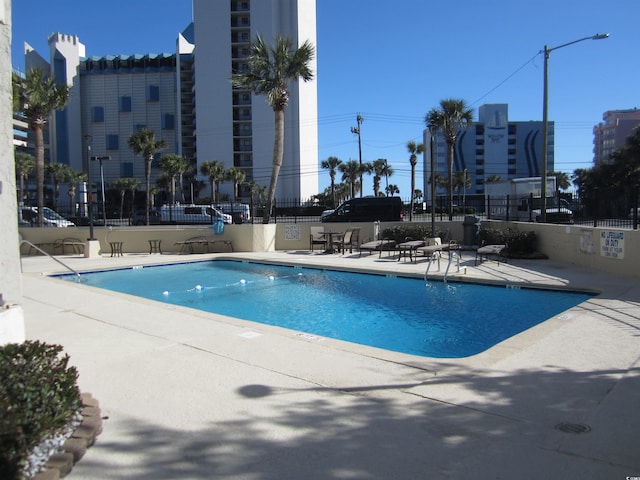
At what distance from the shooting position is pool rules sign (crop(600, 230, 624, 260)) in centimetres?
1189

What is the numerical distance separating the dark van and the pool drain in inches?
804

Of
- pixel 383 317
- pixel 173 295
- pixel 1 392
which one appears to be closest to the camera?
pixel 1 392

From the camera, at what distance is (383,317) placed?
388 inches

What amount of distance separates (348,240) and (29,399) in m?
16.6

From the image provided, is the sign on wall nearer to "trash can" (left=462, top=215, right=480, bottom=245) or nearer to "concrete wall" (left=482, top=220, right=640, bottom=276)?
"trash can" (left=462, top=215, right=480, bottom=245)

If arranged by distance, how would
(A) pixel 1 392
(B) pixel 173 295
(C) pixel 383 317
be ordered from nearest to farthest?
(A) pixel 1 392 → (C) pixel 383 317 → (B) pixel 173 295

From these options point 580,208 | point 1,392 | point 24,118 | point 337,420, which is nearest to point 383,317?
point 337,420

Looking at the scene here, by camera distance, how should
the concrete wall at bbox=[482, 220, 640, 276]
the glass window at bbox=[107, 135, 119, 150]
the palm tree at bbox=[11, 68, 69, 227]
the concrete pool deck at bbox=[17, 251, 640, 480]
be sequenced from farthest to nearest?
the glass window at bbox=[107, 135, 119, 150] → the palm tree at bbox=[11, 68, 69, 227] → the concrete wall at bbox=[482, 220, 640, 276] → the concrete pool deck at bbox=[17, 251, 640, 480]

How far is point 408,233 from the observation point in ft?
63.0

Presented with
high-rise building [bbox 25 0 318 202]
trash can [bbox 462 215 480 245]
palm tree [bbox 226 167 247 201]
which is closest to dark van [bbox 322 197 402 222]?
trash can [bbox 462 215 480 245]

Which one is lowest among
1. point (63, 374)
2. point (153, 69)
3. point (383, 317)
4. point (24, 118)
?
point (383, 317)

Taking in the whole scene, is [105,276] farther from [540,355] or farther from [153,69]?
[153,69]

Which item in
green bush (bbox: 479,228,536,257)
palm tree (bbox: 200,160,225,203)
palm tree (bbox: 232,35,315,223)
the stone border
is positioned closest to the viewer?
the stone border

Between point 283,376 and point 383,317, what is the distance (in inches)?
200
